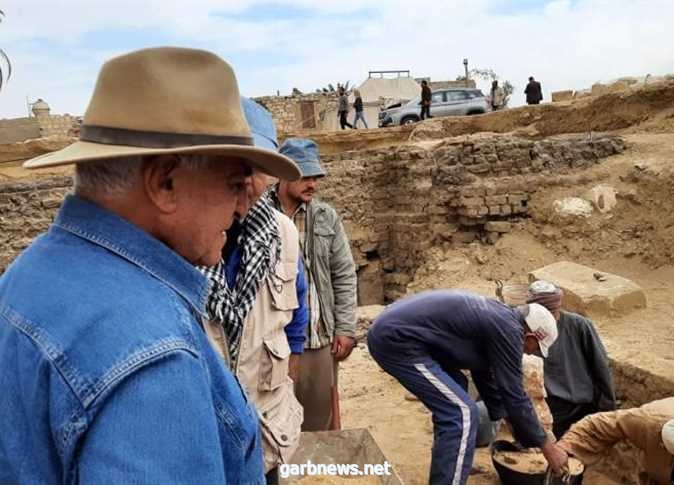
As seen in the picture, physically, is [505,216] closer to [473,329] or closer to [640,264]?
[640,264]

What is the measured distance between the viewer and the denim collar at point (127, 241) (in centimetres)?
92

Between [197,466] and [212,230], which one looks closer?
[197,466]

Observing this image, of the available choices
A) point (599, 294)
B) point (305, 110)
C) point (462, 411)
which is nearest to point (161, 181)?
point (462, 411)

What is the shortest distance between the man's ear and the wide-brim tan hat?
0.11 ft

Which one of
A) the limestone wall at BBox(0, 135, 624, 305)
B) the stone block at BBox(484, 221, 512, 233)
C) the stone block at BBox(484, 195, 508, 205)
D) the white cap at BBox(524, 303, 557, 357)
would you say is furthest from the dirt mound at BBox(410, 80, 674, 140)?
the white cap at BBox(524, 303, 557, 357)

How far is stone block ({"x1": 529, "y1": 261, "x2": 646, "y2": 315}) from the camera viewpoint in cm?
595

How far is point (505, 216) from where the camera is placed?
932 centimetres

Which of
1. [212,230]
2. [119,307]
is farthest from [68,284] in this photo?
[212,230]

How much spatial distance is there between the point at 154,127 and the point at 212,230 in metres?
0.21

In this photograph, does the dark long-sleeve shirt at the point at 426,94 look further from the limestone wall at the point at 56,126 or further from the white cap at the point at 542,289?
the white cap at the point at 542,289

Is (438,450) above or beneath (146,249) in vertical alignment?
beneath

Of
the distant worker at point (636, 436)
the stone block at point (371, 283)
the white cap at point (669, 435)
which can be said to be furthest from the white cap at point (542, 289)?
the stone block at point (371, 283)

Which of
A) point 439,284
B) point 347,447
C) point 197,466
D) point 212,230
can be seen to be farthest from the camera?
point 439,284

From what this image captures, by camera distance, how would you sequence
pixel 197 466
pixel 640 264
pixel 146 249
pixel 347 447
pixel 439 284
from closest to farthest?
pixel 197 466 → pixel 146 249 → pixel 347 447 → pixel 640 264 → pixel 439 284
